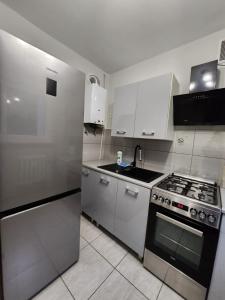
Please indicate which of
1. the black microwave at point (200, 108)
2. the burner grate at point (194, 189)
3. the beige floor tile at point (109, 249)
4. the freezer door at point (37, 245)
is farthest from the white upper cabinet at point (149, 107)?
the beige floor tile at point (109, 249)

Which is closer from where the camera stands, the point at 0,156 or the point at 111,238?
the point at 0,156

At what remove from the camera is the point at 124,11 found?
1240 mm

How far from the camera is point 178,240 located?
3.68 feet

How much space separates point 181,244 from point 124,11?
6.88 feet

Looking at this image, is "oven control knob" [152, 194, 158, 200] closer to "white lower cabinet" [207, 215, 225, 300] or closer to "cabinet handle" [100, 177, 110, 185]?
"white lower cabinet" [207, 215, 225, 300]

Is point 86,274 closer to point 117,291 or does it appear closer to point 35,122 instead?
point 117,291

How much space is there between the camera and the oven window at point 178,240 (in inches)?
40.5

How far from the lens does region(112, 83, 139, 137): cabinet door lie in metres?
1.74

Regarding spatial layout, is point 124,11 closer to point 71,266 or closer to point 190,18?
point 190,18

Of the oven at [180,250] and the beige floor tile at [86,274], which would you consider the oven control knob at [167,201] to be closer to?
the oven at [180,250]

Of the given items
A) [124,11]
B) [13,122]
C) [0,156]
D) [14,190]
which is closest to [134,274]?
[14,190]

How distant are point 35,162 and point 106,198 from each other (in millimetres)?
1033

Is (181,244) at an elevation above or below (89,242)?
above

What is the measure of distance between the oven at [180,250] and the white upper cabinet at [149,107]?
82cm
